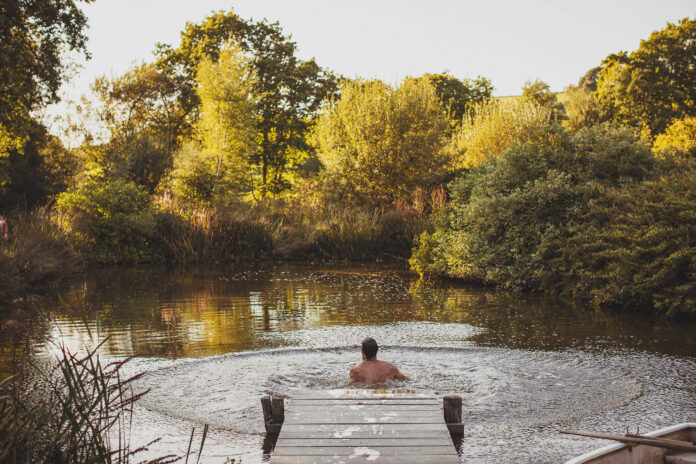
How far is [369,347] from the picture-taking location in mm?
7016

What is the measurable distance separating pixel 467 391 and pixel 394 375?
0.90m

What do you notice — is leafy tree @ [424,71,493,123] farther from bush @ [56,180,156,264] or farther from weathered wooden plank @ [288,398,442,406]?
weathered wooden plank @ [288,398,442,406]

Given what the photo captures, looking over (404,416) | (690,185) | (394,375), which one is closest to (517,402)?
(394,375)

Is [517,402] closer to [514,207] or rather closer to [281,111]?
[514,207]

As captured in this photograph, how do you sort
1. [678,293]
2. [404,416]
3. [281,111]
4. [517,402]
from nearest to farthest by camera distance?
[404,416] < [517,402] < [678,293] < [281,111]

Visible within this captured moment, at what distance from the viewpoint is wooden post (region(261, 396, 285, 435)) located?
5.63 meters

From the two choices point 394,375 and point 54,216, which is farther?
point 54,216

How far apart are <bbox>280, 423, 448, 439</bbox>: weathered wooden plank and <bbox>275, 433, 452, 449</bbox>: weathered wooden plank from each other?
0.05m

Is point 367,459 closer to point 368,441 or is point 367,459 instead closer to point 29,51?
point 368,441

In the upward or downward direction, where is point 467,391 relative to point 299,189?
downward

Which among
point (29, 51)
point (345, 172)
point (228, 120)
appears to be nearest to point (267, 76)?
point (228, 120)

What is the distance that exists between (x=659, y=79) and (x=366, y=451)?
2015 inches

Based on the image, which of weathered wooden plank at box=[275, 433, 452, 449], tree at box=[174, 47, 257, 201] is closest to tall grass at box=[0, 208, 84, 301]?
weathered wooden plank at box=[275, 433, 452, 449]

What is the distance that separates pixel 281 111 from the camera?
4531 cm
